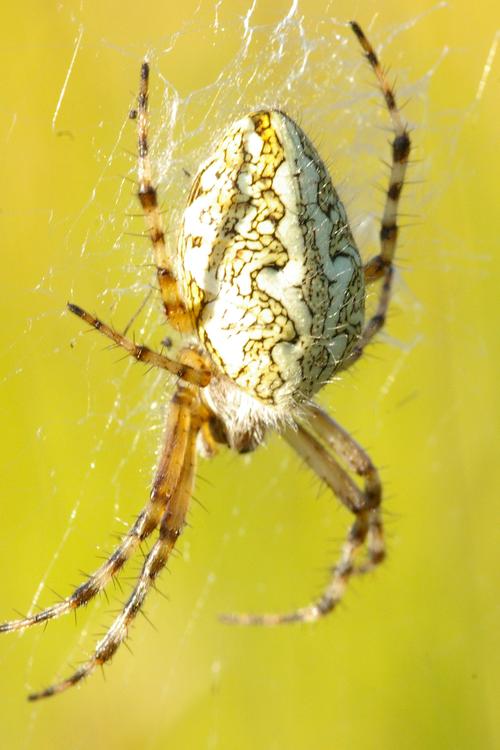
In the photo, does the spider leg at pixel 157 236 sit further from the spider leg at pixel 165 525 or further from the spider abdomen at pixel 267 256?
the spider leg at pixel 165 525

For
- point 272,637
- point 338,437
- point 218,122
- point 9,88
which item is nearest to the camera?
point 218,122

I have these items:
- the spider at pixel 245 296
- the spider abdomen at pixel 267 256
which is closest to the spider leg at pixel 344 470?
the spider at pixel 245 296

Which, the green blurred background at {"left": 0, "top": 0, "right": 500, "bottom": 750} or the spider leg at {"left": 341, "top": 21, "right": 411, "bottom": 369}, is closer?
the spider leg at {"left": 341, "top": 21, "right": 411, "bottom": 369}

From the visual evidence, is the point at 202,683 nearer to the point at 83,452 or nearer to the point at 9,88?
the point at 83,452

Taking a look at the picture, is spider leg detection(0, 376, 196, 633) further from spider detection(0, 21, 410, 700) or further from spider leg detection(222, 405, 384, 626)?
spider leg detection(222, 405, 384, 626)

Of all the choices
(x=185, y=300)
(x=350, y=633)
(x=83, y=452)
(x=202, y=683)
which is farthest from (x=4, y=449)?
(x=350, y=633)

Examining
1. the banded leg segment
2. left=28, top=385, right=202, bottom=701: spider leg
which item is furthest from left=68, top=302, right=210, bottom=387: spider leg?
the banded leg segment

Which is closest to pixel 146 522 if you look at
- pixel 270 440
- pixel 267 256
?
pixel 270 440
